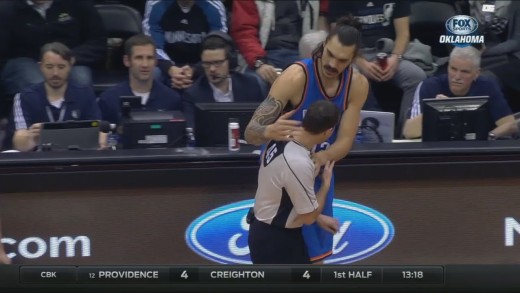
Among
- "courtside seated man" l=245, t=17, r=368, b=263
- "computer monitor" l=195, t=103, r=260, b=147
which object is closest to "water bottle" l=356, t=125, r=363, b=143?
"computer monitor" l=195, t=103, r=260, b=147

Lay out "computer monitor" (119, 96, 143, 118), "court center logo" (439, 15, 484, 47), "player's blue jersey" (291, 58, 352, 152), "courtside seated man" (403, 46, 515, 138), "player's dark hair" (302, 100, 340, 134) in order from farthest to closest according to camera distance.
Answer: "court center logo" (439, 15, 484, 47), "courtside seated man" (403, 46, 515, 138), "computer monitor" (119, 96, 143, 118), "player's blue jersey" (291, 58, 352, 152), "player's dark hair" (302, 100, 340, 134)

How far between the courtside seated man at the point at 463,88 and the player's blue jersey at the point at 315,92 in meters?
1.28

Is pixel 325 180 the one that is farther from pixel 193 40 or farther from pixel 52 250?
pixel 193 40

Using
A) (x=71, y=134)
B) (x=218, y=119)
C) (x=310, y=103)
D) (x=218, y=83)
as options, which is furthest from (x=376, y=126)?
(x=71, y=134)

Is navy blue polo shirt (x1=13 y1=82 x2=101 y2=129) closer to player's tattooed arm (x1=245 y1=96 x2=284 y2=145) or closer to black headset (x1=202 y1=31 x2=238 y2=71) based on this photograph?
black headset (x1=202 y1=31 x2=238 y2=71)

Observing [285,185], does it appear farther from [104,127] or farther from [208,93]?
[208,93]

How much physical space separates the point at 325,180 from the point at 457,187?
3.80ft

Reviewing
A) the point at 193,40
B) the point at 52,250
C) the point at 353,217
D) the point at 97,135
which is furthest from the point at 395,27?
the point at 52,250

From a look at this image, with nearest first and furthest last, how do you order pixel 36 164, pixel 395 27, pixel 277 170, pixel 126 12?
1. pixel 277 170
2. pixel 36 164
3. pixel 395 27
4. pixel 126 12

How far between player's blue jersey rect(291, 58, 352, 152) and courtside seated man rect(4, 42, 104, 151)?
1.85m

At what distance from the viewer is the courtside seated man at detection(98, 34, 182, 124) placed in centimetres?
759

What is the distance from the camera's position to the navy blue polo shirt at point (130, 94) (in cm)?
757

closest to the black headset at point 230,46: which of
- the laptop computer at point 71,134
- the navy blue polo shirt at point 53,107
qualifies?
the navy blue polo shirt at point 53,107

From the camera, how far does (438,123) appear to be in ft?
22.8
